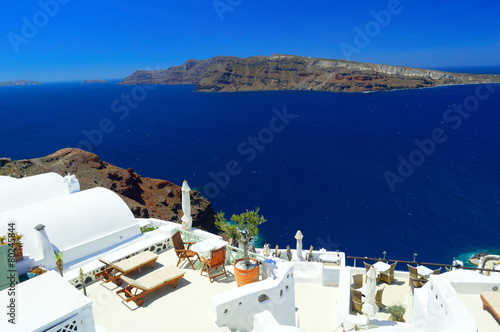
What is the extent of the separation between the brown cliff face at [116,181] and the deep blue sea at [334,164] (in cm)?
621

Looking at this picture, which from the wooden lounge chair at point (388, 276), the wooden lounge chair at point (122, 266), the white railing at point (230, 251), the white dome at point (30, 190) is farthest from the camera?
the wooden lounge chair at point (388, 276)

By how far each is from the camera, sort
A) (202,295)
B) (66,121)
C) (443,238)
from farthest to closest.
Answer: (66,121), (443,238), (202,295)

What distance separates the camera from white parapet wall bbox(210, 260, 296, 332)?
26.9 ft

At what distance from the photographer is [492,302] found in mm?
8883

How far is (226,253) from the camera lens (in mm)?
11422

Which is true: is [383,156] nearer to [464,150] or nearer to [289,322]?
[464,150]

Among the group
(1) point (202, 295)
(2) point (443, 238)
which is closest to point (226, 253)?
(1) point (202, 295)

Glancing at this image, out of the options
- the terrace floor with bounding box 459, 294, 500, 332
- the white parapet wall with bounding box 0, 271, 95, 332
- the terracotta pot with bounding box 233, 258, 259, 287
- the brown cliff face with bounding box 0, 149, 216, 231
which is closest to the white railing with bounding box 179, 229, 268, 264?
the terracotta pot with bounding box 233, 258, 259, 287

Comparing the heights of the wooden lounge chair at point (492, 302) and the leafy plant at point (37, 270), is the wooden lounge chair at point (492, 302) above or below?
below

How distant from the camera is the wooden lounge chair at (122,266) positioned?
32.9 ft

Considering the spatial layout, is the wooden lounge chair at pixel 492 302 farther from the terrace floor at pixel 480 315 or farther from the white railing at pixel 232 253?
the white railing at pixel 232 253

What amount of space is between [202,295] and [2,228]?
7.81 metres

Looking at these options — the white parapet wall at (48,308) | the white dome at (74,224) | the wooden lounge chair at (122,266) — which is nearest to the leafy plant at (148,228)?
the white dome at (74,224)

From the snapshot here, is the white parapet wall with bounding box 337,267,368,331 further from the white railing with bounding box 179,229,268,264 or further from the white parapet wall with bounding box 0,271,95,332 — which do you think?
the white parapet wall with bounding box 0,271,95,332
